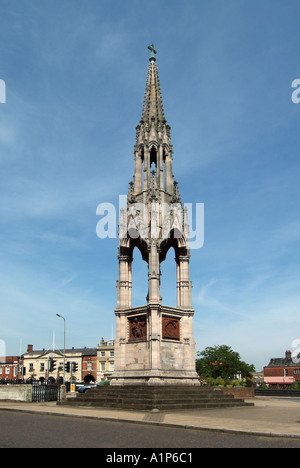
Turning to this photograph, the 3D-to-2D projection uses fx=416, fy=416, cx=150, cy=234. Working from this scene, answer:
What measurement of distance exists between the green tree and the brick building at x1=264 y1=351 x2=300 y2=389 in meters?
37.9

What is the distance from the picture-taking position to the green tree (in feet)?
214

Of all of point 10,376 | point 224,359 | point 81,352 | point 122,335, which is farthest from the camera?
point 10,376

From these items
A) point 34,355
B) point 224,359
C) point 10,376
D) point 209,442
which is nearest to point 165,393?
point 209,442

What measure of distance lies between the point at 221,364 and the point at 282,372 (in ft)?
156

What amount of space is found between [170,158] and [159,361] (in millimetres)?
14496

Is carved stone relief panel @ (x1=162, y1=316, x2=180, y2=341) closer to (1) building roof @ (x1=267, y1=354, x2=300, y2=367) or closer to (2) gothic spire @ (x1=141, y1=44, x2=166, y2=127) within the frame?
(2) gothic spire @ (x1=141, y1=44, x2=166, y2=127)

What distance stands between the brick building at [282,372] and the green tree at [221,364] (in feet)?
124

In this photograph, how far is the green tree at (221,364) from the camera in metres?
65.2

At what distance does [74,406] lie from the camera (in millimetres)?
22906

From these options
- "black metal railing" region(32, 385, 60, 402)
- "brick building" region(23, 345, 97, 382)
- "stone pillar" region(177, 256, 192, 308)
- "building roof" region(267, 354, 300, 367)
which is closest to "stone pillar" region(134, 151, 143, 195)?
"stone pillar" region(177, 256, 192, 308)

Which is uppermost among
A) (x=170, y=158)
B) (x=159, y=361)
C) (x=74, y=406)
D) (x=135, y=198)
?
(x=170, y=158)

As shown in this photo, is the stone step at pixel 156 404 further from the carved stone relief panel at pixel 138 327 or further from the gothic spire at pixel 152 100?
the gothic spire at pixel 152 100
